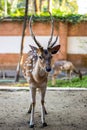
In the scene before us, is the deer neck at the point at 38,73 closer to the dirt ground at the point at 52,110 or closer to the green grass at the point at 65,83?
the dirt ground at the point at 52,110

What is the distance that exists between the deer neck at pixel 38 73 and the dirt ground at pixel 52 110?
72 cm

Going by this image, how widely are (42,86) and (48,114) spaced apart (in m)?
0.95

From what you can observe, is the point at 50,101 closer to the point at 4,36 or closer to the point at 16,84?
the point at 16,84

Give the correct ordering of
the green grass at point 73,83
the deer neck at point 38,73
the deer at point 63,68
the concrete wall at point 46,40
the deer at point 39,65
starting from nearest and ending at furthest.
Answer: the deer at point 39,65 → the deer neck at point 38,73 → the green grass at point 73,83 → the deer at point 63,68 → the concrete wall at point 46,40

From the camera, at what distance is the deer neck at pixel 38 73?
602cm

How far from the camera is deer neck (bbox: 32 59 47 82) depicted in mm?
6017

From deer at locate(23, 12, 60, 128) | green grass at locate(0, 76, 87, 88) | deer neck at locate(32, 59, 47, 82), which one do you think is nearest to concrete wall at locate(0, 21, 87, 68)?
green grass at locate(0, 76, 87, 88)

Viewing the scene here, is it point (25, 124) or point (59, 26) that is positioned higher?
point (59, 26)

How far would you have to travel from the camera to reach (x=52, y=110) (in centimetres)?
736

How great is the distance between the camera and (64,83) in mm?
10961

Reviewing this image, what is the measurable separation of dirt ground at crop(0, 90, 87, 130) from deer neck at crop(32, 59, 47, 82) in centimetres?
72

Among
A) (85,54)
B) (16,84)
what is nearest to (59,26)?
(85,54)

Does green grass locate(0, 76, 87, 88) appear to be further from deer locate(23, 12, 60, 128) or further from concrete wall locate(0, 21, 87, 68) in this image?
deer locate(23, 12, 60, 128)

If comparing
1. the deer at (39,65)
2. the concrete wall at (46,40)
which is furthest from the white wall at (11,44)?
the deer at (39,65)
